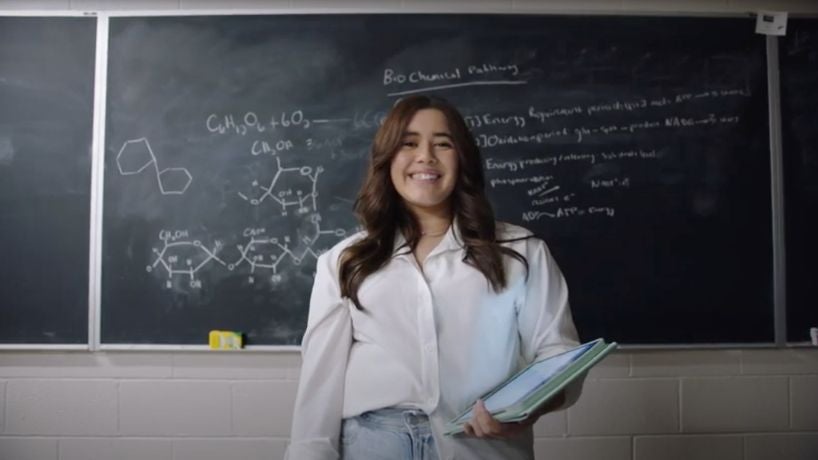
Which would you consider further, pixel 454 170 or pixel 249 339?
pixel 249 339

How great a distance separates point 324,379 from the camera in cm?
136

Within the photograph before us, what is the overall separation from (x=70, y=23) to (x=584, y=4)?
6.24 ft

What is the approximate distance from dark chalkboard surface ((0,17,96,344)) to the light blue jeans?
1.32 m

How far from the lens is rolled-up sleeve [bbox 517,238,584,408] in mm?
1278

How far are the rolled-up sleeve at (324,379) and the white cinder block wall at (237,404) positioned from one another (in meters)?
0.77

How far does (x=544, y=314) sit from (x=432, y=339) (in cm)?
26

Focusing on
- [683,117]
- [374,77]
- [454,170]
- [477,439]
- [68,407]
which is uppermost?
[374,77]

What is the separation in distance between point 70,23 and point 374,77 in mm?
1138

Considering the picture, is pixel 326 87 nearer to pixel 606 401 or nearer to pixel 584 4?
pixel 584 4

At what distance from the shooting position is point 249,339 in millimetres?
2070

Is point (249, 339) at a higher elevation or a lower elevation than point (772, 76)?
lower

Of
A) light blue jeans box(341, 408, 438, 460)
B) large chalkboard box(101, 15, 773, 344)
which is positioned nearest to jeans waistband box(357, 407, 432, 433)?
light blue jeans box(341, 408, 438, 460)

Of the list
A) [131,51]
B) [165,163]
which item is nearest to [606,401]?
[165,163]

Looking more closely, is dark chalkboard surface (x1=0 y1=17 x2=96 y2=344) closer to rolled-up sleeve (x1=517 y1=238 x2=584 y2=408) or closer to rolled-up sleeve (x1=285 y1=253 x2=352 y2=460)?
rolled-up sleeve (x1=285 y1=253 x2=352 y2=460)
